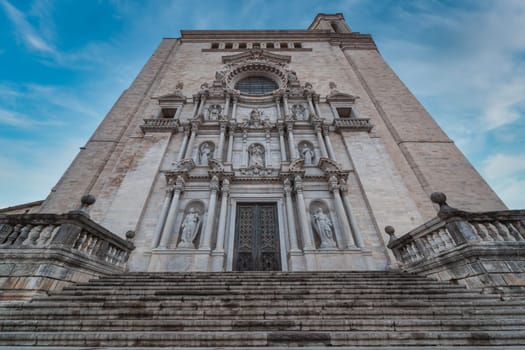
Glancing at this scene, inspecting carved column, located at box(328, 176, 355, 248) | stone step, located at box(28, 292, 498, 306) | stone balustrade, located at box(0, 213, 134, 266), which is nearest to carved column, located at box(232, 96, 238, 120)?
carved column, located at box(328, 176, 355, 248)

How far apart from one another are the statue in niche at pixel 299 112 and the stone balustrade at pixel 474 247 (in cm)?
879

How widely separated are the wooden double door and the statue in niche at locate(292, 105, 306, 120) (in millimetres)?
5950

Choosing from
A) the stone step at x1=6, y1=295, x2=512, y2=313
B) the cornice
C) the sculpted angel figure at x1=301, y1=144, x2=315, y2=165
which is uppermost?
the cornice

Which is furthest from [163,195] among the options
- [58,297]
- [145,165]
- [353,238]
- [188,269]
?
[353,238]

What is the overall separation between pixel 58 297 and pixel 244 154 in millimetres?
8225

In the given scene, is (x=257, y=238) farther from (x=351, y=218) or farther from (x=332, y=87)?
(x=332, y=87)

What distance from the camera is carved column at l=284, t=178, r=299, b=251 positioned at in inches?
318

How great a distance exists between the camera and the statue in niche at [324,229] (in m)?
8.09

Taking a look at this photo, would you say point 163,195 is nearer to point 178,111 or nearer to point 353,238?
point 178,111

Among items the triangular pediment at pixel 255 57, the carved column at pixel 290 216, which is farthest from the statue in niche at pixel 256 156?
the triangular pediment at pixel 255 57

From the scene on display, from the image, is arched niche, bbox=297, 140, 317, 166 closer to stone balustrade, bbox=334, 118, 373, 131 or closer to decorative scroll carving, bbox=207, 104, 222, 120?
stone balustrade, bbox=334, 118, 373, 131

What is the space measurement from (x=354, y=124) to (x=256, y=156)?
5.67 m

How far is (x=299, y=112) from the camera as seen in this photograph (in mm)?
13273

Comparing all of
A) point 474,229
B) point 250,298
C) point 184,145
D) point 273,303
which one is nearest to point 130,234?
point 184,145
